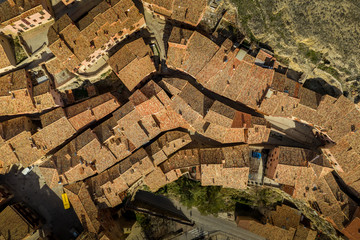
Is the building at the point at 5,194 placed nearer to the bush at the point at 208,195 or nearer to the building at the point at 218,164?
the bush at the point at 208,195

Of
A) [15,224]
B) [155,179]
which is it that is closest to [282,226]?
[155,179]

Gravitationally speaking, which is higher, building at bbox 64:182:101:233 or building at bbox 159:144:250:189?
building at bbox 159:144:250:189

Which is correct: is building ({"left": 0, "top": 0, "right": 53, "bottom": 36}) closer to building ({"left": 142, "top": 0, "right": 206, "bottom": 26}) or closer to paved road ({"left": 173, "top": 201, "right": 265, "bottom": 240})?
building ({"left": 142, "top": 0, "right": 206, "bottom": 26})

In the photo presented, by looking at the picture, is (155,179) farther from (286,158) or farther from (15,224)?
(15,224)

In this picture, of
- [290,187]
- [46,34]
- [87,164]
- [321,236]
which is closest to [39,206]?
[87,164]

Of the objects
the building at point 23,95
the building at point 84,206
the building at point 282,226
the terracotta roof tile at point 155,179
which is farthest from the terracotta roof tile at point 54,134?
the building at point 282,226

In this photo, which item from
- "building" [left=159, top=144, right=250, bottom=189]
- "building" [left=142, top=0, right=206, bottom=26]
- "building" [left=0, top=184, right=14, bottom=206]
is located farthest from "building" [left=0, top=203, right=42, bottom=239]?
"building" [left=142, top=0, right=206, bottom=26]
